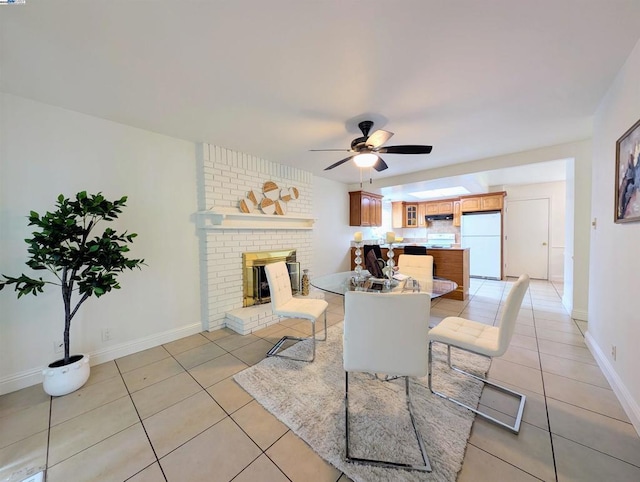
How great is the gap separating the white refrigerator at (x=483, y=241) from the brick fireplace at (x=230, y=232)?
16.6 feet

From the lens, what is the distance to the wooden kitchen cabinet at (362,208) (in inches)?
209

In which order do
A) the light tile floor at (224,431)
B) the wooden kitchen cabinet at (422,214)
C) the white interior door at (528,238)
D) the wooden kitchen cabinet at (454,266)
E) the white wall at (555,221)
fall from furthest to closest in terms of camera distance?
the wooden kitchen cabinet at (422,214) → the white interior door at (528,238) → the white wall at (555,221) → the wooden kitchen cabinet at (454,266) → the light tile floor at (224,431)

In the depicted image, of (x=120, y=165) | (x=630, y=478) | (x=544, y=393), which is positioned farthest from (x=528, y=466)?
(x=120, y=165)

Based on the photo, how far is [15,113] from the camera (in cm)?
192

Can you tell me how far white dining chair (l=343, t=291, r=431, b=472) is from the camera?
1344 millimetres

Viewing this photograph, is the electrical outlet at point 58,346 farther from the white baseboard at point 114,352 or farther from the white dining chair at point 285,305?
the white dining chair at point 285,305

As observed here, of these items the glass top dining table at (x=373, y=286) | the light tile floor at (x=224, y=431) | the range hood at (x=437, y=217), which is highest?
the range hood at (x=437, y=217)

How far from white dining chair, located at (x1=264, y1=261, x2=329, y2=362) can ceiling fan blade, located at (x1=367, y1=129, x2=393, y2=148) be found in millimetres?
1618

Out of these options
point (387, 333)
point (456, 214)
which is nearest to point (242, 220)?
point (387, 333)

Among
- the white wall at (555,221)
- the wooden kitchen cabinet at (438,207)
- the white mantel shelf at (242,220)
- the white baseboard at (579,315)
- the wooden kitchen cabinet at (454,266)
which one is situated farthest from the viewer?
the wooden kitchen cabinet at (438,207)

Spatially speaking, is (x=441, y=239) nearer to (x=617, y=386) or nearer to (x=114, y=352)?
(x=617, y=386)

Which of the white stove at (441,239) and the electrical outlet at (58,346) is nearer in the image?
the electrical outlet at (58,346)

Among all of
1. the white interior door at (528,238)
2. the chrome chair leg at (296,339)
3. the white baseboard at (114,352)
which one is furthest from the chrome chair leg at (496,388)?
the white interior door at (528,238)

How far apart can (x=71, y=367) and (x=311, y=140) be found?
3.05 m
